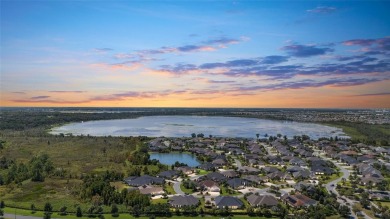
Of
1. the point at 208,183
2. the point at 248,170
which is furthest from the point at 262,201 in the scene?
the point at 248,170

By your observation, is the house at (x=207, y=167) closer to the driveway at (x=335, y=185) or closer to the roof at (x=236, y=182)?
the roof at (x=236, y=182)

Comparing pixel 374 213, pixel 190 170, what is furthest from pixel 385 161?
pixel 190 170

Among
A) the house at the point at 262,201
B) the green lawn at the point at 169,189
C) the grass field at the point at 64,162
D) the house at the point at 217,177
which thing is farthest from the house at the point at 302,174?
the grass field at the point at 64,162

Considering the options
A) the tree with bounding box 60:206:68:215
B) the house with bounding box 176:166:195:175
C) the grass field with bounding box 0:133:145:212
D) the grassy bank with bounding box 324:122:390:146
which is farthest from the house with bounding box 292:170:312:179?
the grassy bank with bounding box 324:122:390:146

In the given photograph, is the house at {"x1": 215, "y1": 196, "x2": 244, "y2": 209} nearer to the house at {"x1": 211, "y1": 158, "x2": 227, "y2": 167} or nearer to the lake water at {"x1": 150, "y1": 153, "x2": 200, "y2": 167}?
the house at {"x1": 211, "y1": 158, "x2": 227, "y2": 167}

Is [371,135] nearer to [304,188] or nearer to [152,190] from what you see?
[304,188]

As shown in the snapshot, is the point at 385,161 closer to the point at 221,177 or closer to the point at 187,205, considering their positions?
the point at 221,177
